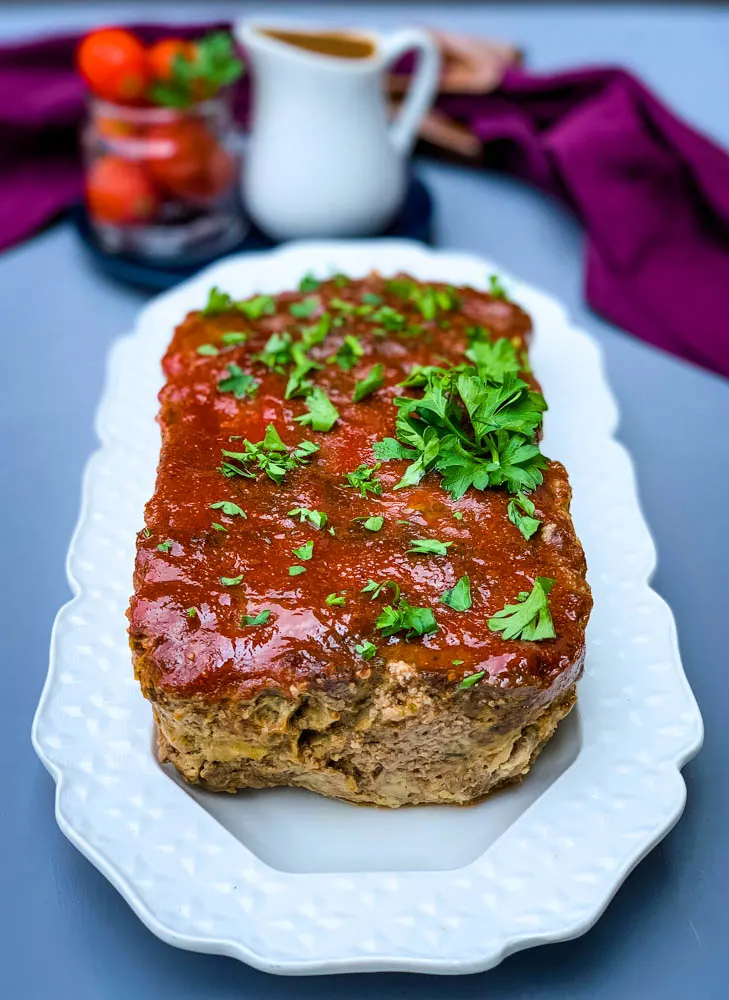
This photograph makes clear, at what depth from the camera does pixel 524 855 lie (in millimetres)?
2619

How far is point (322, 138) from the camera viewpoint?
4625 mm

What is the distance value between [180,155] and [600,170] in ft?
6.13

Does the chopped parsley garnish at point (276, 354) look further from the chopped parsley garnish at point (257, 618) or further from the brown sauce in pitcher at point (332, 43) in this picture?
the brown sauce in pitcher at point (332, 43)

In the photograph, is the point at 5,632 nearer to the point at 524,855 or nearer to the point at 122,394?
the point at 122,394

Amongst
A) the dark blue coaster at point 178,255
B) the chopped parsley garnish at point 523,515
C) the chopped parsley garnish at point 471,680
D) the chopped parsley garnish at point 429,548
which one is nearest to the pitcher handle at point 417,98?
the dark blue coaster at point 178,255

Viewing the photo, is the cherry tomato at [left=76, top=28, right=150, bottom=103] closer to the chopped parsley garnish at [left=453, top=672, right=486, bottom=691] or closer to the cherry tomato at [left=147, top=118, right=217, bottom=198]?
the cherry tomato at [left=147, top=118, right=217, bottom=198]

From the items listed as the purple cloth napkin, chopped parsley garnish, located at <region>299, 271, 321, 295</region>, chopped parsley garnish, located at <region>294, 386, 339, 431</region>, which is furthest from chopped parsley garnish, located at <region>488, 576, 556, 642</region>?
the purple cloth napkin

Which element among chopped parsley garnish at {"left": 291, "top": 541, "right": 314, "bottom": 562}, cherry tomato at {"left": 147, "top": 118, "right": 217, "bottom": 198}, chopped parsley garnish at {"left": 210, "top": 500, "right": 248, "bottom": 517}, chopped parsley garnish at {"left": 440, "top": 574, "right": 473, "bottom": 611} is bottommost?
cherry tomato at {"left": 147, "top": 118, "right": 217, "bottom": 198}

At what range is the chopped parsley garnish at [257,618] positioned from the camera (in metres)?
2.65

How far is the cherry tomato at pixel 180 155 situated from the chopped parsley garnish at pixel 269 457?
2041mm

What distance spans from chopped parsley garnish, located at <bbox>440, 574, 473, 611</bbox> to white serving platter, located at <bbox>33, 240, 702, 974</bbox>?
51cm

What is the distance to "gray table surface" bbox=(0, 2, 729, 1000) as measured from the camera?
2586mm

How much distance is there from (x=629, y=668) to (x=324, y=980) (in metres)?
1.14

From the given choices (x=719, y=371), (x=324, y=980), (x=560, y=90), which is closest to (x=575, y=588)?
(x=324, y=980)
